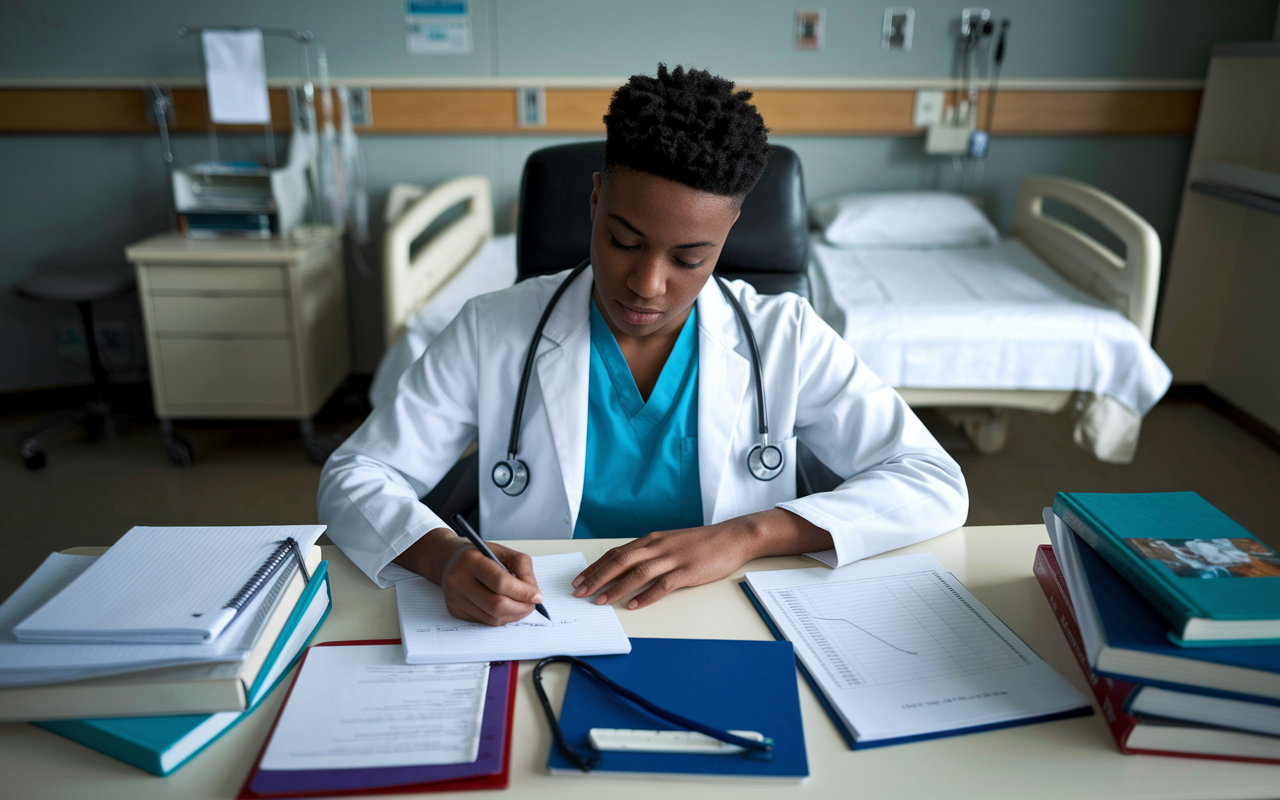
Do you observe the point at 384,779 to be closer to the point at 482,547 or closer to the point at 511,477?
the point at 482,547

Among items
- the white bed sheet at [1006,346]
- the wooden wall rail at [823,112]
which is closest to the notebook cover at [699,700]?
the white bed sheet at [1006,346]

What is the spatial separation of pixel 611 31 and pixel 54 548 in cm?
237

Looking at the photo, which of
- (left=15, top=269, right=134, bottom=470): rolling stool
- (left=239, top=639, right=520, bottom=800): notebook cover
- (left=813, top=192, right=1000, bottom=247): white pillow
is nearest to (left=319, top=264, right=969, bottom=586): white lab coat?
(left=239, top=639, right=520, bottom=800): notebook cover

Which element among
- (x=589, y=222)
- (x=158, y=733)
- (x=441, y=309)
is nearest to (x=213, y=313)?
(x=441, y=309)

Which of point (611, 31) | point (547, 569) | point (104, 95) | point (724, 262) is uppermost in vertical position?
point (611, 31)

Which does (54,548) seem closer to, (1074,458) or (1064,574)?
(1064,574)

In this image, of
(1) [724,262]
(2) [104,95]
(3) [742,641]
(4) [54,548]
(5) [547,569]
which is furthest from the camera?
(2) [104,95]

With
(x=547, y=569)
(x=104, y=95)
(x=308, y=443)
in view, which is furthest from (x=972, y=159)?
(x=104, y=95)

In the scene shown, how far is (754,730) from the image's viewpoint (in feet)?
2.14

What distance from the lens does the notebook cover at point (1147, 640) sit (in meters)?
0.62

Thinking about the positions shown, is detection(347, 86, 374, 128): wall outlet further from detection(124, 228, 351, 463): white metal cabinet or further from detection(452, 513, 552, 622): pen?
detection(452, 513, 552, 622): pen

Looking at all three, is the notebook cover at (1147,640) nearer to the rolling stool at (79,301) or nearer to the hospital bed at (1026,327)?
the hospital bed at (1026,327)

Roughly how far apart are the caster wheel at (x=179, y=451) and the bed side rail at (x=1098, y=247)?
9.18ft

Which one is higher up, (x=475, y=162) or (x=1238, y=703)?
(x=475, y=162)
